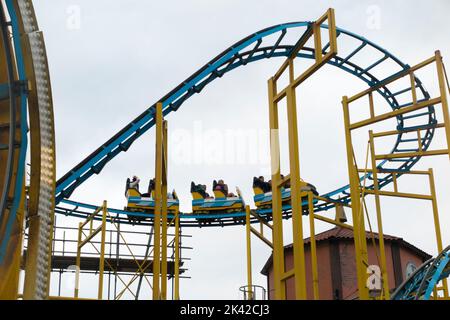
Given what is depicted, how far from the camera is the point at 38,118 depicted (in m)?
4.73

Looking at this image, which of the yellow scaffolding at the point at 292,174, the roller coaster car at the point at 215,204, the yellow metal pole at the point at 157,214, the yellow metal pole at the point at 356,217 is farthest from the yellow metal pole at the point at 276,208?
the roller coaster car at the point at 215,204

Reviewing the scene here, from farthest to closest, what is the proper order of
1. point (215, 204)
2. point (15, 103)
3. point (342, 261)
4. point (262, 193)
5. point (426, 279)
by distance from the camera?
point (342, 261), point (262, 193), point (215, 204), point (426, 279), point (15, 103)

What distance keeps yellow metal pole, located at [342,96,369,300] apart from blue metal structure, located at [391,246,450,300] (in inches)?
43.5

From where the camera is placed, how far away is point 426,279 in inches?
460

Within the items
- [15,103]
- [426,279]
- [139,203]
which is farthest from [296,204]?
[139,203]

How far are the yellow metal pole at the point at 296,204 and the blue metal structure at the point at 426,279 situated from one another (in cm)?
509

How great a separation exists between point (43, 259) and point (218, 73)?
42.0 feet

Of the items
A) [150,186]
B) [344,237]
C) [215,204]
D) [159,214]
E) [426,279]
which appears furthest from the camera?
[344,237]

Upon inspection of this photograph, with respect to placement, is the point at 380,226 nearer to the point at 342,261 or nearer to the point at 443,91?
the point at 443,91

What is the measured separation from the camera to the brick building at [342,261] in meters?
22.6

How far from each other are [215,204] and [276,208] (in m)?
13.9

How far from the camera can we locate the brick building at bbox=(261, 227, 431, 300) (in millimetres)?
22594
